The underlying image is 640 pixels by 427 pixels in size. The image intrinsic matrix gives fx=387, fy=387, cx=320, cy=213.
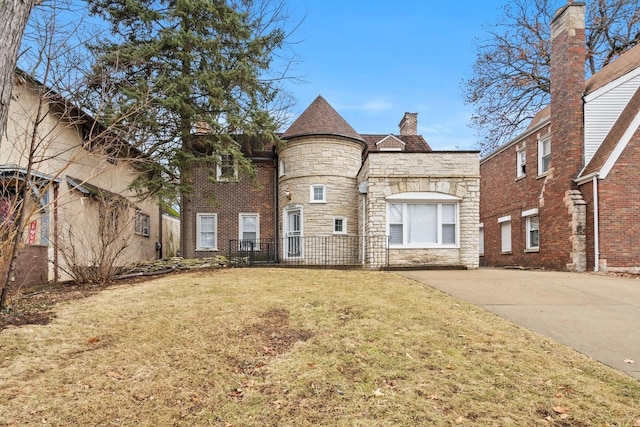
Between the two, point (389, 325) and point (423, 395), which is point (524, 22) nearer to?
point (389, 325)

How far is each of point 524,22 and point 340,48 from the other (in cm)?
1655

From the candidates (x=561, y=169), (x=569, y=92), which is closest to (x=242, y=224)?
(x=561, y=169)

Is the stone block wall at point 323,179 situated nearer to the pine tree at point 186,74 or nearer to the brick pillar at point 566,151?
the pine tree at point 186,74

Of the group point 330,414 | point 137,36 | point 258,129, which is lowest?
point 330,414

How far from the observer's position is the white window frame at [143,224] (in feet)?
57.1

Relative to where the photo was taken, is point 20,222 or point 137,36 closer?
point 20,222

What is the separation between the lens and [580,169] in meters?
14.3

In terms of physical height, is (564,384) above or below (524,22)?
below

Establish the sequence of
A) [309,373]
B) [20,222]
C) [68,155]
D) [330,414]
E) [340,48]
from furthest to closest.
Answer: [340,48], [68,155], [20,222], [309,373], [330,414]

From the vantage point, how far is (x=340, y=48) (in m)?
15.9

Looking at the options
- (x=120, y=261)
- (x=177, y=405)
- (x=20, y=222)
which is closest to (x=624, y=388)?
(x=177, y=405)

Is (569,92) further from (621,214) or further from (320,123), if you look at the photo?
(320,123)

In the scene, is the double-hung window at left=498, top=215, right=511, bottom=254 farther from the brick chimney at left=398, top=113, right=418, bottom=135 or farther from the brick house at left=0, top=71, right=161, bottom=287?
the brick house at left=0, top=71, right=161, bottom=287

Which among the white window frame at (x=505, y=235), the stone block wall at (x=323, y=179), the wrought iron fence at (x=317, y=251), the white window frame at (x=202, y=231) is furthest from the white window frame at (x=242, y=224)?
the white window frame at (x=505, y=235)
